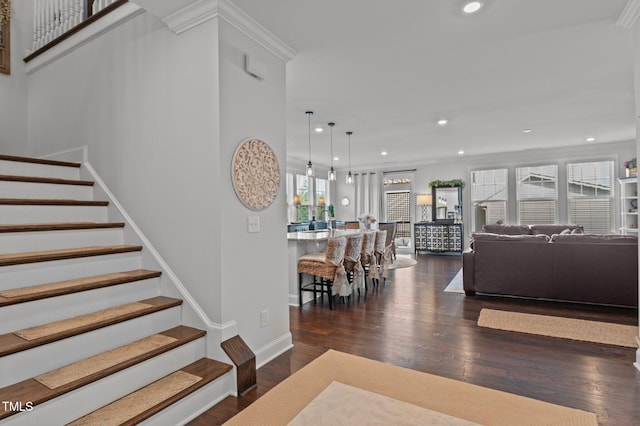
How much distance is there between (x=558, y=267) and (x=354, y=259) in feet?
8.58

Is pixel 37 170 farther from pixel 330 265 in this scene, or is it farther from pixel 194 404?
pixel 330 265

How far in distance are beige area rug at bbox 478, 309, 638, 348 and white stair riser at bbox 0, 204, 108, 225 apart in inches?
157

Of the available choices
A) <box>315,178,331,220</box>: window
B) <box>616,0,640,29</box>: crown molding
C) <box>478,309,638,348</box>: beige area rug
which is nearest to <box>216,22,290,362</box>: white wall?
<box>478,309,638,348</box>: beige area rug

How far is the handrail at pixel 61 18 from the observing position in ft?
10.5

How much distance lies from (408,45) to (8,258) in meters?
3.42

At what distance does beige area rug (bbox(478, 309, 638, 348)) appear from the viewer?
10.4 ft

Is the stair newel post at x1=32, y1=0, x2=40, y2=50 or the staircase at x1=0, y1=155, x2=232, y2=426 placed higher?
the stair newel post at x1=32, y1=0, x2=40, y2=50

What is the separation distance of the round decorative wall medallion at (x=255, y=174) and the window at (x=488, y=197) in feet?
25.2

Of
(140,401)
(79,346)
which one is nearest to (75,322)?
(79,346)

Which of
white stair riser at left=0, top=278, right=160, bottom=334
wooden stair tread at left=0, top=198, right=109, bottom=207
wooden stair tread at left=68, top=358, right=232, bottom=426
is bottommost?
wooden stair tread at left=68, top=358, right=232, bottom=426

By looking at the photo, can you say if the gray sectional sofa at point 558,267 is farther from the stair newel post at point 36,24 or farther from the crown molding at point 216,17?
the stair newel post at point 36,24

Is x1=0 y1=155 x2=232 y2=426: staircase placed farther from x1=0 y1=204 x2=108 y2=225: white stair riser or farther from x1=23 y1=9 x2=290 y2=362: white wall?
x1=23 y1=9 x2=290 y2=362: white wall

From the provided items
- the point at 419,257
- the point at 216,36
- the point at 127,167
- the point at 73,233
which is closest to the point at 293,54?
the point at 216,36

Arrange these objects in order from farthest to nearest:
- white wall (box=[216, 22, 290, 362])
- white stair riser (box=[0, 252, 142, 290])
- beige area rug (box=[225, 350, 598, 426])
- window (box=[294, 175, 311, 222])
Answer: window (box=[294, 175, 311, 222])
white wall (box=[216, 22, 290, 362])
white stair riser (box=[0, 252, 142, 290])
beige area rug (box=[225, 350, 598, 426])
